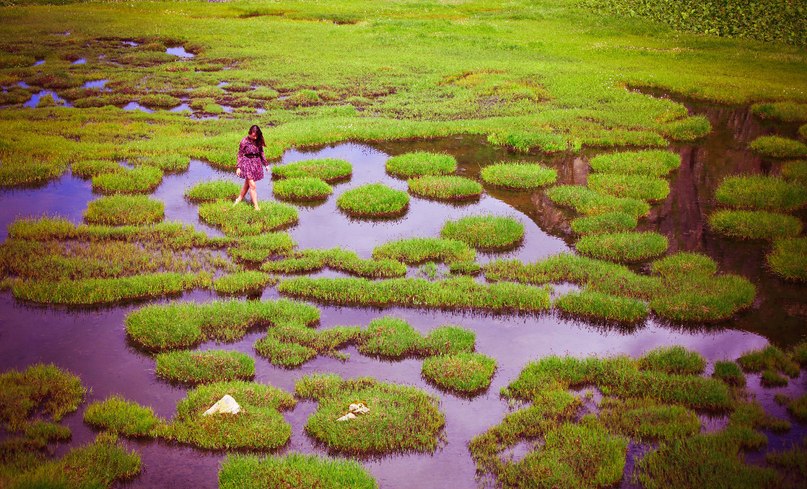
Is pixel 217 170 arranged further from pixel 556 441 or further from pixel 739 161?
pixel 739 161

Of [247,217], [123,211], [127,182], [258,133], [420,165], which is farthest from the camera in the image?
[420,165]

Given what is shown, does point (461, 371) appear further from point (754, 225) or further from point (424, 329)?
point (754, 225)

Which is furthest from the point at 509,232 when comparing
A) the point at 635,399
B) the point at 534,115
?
the point at 534,115

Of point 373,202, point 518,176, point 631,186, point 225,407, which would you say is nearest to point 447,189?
point 518,176

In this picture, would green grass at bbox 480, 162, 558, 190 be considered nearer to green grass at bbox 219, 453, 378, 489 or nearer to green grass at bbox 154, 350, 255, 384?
green grass at bbox 154, 350, 255, 384


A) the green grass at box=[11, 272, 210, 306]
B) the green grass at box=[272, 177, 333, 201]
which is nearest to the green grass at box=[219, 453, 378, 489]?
the green grass at box=[11, 272, 210, 306]

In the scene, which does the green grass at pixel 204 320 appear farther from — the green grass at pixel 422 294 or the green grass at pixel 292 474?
the green grass at pixel 292 474
